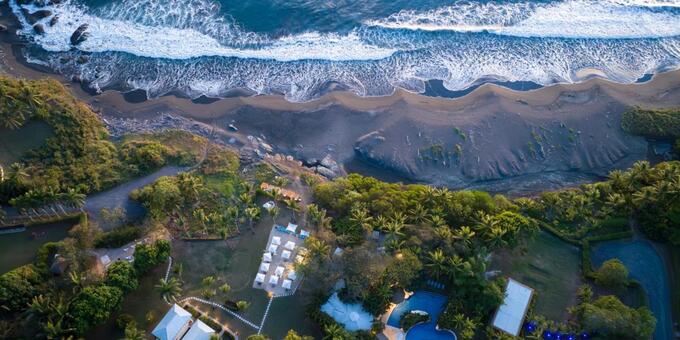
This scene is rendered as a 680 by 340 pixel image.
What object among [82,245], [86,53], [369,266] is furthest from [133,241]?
[86,53]

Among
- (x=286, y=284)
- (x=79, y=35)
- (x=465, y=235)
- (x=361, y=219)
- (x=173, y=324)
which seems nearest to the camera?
(x=173, y=324)

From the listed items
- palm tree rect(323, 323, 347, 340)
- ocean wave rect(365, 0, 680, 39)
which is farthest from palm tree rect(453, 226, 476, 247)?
Result: ocean wave rect(365, 0, 680, 39)

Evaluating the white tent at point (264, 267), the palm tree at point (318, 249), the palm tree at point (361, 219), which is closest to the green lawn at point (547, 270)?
the palm tree at point (361, 219)

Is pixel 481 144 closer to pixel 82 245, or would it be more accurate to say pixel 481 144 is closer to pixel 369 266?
pixel 369 266

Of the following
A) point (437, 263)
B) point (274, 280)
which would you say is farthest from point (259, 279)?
point (437, 263)

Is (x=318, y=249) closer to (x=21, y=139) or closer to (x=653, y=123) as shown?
(x=21, y=139)

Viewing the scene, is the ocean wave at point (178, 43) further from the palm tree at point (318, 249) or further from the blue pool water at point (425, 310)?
the blue pool water at point (425, 310)
